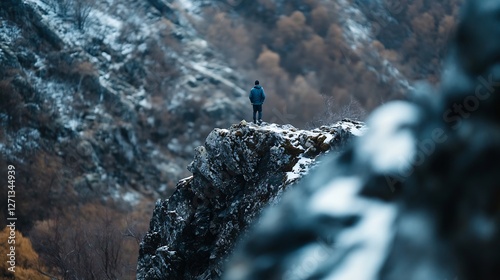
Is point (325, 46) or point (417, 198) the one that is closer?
point (417, 198)

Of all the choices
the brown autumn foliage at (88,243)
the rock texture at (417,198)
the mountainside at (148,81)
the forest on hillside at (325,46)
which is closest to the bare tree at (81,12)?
the mountainside at (148,81)

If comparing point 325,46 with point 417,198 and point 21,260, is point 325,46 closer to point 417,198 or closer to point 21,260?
point 21,260

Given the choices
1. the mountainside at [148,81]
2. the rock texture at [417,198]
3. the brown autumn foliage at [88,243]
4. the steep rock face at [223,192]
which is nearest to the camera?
the rock texture at [417,198]

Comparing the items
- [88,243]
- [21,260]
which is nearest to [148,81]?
[88,243]

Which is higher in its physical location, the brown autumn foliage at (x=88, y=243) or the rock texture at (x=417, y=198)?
the rock texture at (x=417, y=198)

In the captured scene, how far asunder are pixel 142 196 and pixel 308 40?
99.3 ft

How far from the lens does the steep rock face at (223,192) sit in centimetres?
1402

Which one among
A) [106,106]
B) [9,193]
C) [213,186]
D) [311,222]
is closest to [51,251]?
[9,193]

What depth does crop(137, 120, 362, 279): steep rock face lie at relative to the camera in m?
14.0

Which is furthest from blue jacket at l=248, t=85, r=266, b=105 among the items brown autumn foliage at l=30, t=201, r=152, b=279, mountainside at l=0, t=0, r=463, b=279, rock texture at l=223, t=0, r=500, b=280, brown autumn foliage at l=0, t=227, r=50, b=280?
brown autumn foliage at l=0, t=227, r=50, b=280

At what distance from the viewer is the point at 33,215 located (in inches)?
1702

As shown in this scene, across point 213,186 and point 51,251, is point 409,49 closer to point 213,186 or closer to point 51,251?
point 51,251

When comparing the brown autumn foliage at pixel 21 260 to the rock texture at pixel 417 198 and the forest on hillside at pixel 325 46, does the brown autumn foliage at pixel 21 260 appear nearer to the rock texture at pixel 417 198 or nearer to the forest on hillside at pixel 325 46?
the rock texture at pixel 417 198

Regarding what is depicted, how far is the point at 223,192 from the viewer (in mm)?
15641
